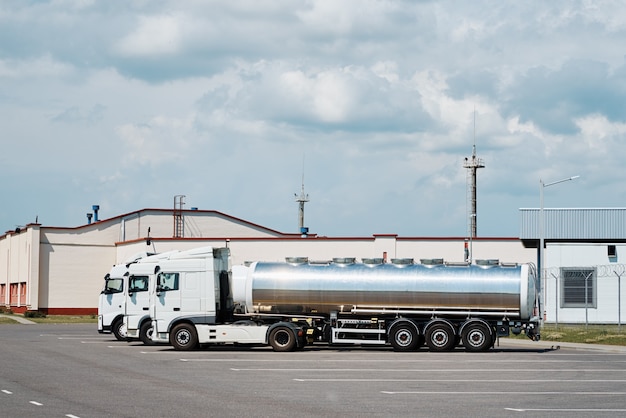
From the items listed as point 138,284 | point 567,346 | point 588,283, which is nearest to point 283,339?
point 138,284

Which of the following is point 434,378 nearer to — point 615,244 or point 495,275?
point 495,275

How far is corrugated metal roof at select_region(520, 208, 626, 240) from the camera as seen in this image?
52969 mm

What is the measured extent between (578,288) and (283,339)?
72.5 ft

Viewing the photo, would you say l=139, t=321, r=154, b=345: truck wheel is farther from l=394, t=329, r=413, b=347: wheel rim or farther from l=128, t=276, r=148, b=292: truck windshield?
l=394, t=329, r=413, b=347: wheel rim

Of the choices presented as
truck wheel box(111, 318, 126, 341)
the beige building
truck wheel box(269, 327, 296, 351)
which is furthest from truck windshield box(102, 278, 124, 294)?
the beige building

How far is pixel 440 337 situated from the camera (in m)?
32.4

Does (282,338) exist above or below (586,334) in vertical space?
above

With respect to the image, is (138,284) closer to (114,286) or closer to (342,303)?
(114,286)

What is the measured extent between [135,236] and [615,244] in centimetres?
3747

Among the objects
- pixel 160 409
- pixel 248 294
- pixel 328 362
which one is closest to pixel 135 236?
pixel 248 294

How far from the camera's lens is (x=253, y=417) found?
1588 centimetres

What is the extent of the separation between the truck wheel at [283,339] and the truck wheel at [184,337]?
253 cm

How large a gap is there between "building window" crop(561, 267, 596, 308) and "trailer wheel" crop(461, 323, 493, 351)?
18308 millimetres

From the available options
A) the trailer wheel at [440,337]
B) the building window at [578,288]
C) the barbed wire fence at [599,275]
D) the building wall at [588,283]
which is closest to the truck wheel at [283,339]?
the trailer wheel at [440,337]
